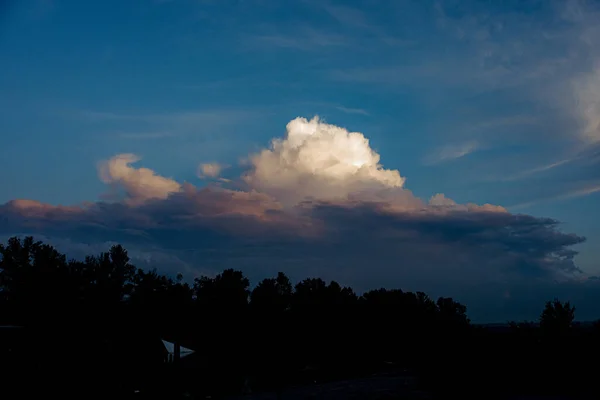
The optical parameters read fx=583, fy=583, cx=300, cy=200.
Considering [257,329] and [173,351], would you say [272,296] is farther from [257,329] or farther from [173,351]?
[173,351]

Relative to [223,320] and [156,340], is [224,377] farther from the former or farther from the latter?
[223,320]

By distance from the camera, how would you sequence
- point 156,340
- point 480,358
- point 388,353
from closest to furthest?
point 480,358 → point 156,340 → point 388,353

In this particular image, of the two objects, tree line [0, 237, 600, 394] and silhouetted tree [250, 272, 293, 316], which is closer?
tree line [0, 237, 600, 394]

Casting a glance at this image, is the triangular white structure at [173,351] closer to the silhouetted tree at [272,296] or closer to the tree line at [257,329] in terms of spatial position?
the tree line at [257,329]

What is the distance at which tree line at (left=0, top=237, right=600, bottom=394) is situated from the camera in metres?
37.0

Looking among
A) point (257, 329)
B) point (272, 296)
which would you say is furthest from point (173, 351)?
point (272, 296)

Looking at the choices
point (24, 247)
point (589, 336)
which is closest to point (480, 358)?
point (589, 336)

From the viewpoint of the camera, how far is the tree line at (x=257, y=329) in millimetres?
37000

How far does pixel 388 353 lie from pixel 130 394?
46.7 meters

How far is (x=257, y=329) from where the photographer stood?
73.6 m

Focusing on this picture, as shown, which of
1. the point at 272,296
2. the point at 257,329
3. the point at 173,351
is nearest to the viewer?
the point at 173,351

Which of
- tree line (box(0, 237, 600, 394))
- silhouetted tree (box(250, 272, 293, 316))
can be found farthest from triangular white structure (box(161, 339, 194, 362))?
silhouetted tree (box(250, 272, 293, 316))

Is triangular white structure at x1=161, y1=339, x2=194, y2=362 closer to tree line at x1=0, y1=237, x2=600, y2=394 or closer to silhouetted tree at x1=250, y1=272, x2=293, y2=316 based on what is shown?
tree line at x1=0, y1=237, x2=600, y2=394

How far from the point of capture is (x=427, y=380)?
1501 inches
